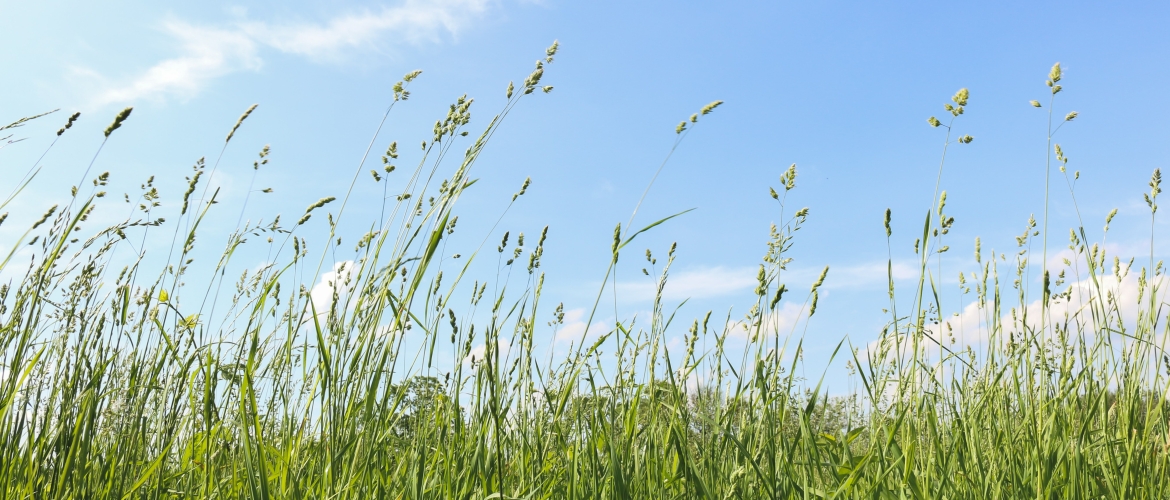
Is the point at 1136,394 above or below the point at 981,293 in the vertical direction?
below

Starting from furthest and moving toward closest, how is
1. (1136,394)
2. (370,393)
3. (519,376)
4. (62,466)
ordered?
1. (519,376)
2. (1136,394)
3. (62,466)
4. (370,393)

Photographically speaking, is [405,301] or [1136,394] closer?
[405,301]

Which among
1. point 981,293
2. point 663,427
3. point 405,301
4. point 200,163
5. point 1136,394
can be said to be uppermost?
point 200,163

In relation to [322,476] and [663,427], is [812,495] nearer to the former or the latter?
[663,427]

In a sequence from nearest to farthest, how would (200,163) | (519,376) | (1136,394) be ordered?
(1136,394), (519,376), (200,163)

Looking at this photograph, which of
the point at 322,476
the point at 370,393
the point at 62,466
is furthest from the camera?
the point at 62,466

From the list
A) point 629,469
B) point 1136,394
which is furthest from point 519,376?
point 1136,394

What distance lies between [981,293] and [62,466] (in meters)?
2.58

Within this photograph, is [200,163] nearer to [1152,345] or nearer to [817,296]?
[817,296]

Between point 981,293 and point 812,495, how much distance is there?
3.79ft

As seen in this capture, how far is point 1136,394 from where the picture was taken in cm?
187

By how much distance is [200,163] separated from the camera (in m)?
2.37

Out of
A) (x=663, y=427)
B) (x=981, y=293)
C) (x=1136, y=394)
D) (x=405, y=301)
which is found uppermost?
(x=981, y=293)

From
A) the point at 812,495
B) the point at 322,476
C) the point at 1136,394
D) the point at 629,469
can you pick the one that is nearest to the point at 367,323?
the point at 322,476
